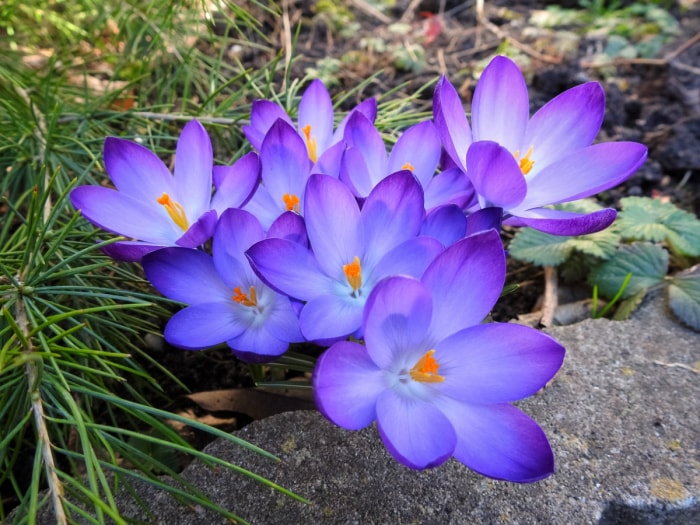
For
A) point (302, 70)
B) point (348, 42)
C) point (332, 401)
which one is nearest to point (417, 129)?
point (332, 401)

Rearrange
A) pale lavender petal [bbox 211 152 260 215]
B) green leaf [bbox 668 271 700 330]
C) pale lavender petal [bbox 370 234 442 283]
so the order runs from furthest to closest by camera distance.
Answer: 1. green leaf [bbox 668 271 700 330]
2. pale lavender petal [bbox 211 152 260 215]
3. pale lavender petal [bbox 370 234 442 283]

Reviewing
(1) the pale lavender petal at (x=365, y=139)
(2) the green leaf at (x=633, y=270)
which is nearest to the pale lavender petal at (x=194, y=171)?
(1) the pale lavender petal at (x=365, y=139)

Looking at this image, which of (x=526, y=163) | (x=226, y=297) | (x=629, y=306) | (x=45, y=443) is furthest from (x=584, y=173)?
(x=45, y=443)

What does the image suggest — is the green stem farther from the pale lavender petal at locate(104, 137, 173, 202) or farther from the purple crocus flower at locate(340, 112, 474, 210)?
the purple crocus flower at locate(340, 112, 474, 210)

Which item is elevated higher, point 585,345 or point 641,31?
point 641,31

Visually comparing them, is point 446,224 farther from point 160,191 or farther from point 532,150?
point 160,191

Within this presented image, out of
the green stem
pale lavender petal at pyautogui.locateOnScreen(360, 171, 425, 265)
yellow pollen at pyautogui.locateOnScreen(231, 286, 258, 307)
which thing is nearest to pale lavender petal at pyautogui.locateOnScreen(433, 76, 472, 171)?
pale lavender petal at pyautogui.locateOnScreen(360, 171, 425, 265)

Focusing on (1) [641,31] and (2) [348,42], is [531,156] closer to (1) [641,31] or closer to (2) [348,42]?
(2) [348,42]
